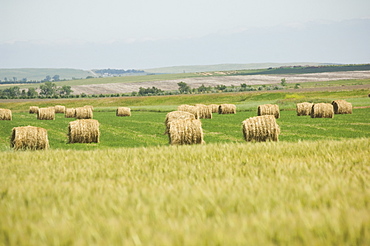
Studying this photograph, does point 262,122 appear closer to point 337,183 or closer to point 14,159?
point 14,159

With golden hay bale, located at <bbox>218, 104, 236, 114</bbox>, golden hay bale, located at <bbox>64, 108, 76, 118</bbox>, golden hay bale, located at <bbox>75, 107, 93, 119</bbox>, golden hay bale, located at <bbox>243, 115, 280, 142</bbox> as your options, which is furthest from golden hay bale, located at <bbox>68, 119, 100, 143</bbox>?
golden hay bale, located at <bbox>218, 104, 236, 114</bbox>

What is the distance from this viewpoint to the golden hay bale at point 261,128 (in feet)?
69.8

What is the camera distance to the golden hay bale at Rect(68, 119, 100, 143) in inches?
970

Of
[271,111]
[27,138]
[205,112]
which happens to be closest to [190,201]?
[27,138]

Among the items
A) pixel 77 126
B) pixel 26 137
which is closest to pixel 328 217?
pixel 26 137

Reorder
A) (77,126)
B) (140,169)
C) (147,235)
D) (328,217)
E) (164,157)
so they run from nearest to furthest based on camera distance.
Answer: (147,235), (328,217), (140,169), (164,157), (77,126)

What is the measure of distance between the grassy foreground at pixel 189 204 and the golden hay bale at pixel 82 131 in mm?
15395

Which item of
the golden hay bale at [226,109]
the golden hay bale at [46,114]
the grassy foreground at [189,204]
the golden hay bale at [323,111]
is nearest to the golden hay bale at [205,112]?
the golden hay bale at [226,109]

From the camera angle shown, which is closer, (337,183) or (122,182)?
(337,183)

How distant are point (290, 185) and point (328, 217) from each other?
1.97 meters

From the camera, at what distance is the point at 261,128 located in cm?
2134

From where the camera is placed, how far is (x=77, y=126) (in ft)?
81.2

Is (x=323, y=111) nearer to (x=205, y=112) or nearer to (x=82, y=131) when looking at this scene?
(x=205, y=112)

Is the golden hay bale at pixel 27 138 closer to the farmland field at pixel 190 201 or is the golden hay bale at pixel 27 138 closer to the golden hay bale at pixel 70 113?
the farmland field at pixel 190 201
